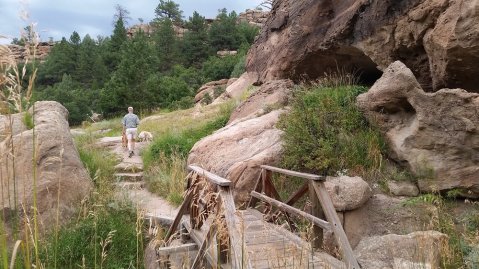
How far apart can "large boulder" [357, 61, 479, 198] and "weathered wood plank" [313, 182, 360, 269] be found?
2038 millimetres

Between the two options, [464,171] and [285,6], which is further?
[285,6]

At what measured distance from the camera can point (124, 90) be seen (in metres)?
28.1

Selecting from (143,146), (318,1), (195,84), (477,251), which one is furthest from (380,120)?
(195,84)

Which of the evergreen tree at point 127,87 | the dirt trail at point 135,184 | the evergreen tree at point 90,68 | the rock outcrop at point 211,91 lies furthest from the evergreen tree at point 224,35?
the dirt trail at point 135,184

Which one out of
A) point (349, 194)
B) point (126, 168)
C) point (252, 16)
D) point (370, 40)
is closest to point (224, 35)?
point (252, 16)

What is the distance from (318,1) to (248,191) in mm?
5938

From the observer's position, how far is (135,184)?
23.8 feet

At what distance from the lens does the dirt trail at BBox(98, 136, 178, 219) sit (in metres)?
8.05

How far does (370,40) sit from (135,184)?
5.85 meters

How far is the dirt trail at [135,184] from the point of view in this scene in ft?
26.4

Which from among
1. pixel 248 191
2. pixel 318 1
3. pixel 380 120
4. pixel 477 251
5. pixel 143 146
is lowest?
pixel 143 146

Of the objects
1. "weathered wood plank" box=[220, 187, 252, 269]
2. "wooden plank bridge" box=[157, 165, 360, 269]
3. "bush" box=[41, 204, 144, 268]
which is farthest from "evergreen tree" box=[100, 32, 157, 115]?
"weathered wood plank" box=[220, 187, 252, 269]

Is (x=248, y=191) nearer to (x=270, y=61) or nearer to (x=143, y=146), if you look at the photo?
(x=270, y=61)

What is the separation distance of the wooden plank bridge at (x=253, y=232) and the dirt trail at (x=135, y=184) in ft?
3.30
